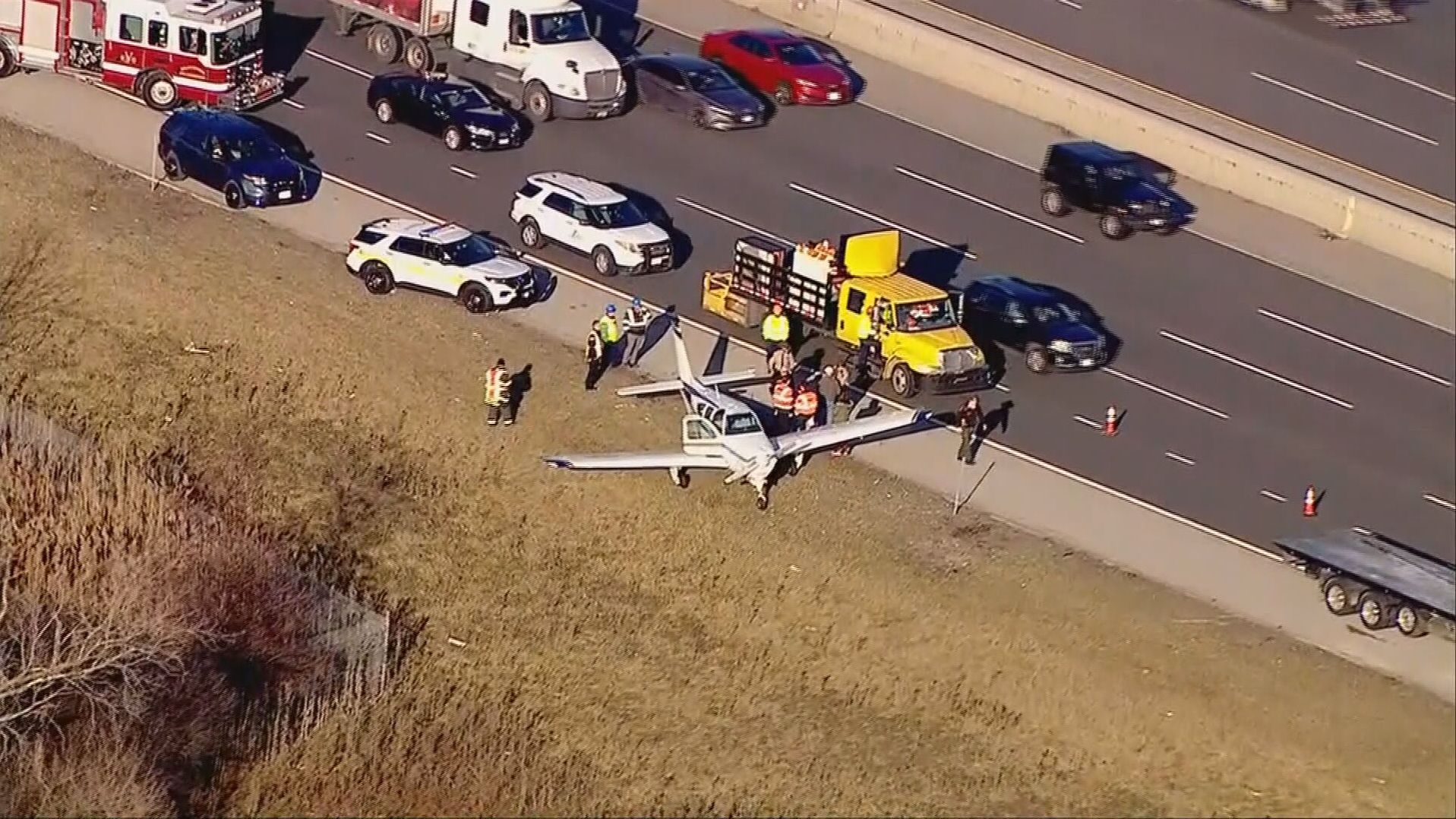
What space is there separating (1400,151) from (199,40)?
979 inches

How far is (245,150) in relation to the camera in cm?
5066

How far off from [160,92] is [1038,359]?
19.4m

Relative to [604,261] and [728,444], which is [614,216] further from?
[728,444]

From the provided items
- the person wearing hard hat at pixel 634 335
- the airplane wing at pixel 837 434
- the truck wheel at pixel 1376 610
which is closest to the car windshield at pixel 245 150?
the person wearing hard hat at pixel 634 335

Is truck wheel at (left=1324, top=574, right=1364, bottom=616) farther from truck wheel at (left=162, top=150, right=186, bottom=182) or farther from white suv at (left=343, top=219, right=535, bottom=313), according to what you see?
truck wheel at (left=162, top=150, right=186, bottom=182)

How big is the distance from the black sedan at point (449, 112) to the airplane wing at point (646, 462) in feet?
36.4

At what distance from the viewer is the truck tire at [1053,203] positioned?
52125mm

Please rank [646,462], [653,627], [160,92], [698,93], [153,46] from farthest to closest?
1. [698,93]
2. [160,92]
3. [153,46]
4. [646,462]
5. [653,627]

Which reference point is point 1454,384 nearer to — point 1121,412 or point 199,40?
point 1121,412

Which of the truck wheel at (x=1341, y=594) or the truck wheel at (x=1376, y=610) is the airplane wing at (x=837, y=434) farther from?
the truck wheel at (x=1376, y=610)

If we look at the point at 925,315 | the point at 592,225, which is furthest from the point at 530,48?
the point at 925,315

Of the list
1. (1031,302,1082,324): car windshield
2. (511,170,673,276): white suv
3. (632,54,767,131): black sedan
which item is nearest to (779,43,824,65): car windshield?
(632,54,767,131): black sedan

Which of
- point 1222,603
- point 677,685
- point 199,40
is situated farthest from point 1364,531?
point 199,40

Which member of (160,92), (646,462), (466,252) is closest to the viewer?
(646,462)
